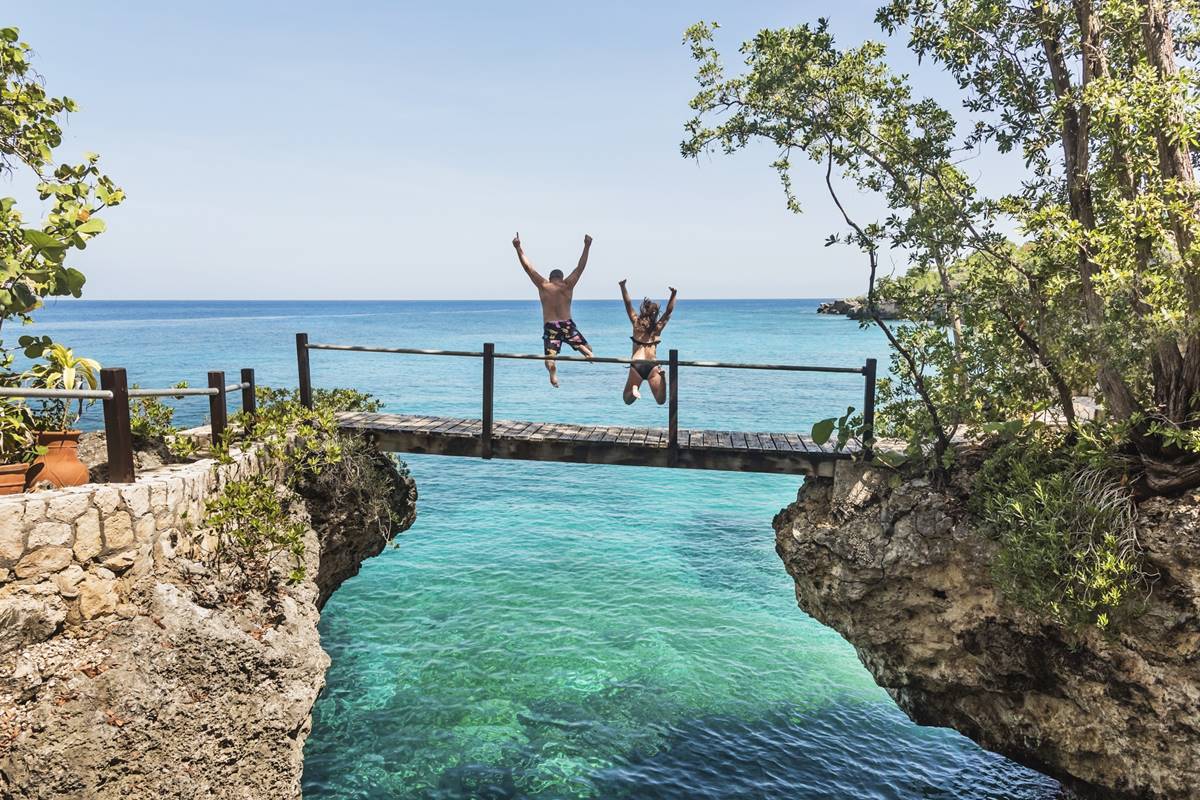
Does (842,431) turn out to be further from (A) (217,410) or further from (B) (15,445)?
(B) (15,445)

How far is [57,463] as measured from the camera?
6027mm

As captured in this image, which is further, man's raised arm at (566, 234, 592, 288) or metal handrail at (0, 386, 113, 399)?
man's raised arm at (566, 234, 592, 288)

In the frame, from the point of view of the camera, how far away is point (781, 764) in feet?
28.3

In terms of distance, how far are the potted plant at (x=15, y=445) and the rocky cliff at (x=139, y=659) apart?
1.66ft

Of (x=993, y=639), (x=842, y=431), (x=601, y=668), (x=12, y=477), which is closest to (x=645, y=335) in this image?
(x=842, y=431)

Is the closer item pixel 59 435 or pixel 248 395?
pixel 59 435

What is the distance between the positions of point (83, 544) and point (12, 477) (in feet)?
2.67

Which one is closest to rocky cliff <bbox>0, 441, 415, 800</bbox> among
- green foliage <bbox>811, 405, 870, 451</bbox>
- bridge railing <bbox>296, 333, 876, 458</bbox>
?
bridge railing <bbox>296, 333, 876, 458</bbox>

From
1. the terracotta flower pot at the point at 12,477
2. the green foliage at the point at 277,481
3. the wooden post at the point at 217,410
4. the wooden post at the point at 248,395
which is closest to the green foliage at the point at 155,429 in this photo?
the wooden post at the point at 217,410

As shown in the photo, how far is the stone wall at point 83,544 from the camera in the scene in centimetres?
510

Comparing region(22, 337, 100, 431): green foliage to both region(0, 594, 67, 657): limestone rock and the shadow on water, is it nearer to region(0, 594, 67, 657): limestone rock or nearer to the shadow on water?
region(0, 594, 67, 657): limestone rock

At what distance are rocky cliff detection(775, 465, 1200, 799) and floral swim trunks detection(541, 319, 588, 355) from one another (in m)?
4.34

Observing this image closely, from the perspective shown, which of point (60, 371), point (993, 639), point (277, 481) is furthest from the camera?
point (277, 481)

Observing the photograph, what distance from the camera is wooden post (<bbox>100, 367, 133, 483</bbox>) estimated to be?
588 cm
